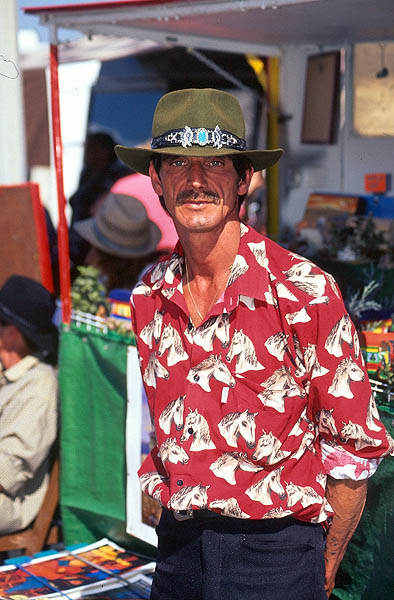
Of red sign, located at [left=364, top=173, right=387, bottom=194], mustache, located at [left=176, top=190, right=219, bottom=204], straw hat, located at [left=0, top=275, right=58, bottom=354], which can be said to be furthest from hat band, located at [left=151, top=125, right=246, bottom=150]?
red sign, located at [left=364, top=173, right=387, bottom=194]

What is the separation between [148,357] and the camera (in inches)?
88.4

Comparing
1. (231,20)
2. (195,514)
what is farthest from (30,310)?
(195,514)

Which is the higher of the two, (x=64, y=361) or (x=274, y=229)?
(x=274, y=229)

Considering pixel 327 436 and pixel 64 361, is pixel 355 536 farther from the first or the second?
pixel 64 361

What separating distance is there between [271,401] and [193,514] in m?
0.36

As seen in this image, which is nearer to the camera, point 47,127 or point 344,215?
point 344,215

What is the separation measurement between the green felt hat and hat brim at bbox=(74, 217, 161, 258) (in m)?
2.55

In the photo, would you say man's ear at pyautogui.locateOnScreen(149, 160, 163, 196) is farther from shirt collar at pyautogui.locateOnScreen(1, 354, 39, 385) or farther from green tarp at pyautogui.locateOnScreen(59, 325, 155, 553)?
shirt collar at pyautogui.locateOnScreen(1, 354, 39, 385)

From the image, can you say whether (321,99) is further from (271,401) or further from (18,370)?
(271,401)

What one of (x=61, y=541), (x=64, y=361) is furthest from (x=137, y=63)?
(x=61, y=541)

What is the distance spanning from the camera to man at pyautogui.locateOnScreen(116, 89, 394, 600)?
1930mm

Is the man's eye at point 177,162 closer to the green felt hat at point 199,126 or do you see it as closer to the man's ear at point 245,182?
the green felt hat at point 199,126

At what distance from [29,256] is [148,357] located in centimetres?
220

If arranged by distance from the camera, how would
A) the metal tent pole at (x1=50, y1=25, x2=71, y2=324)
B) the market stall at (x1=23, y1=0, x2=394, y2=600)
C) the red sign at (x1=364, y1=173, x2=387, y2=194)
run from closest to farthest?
the market stall at (x1=23, y1=0, x2=394, y2=600), the metal tent pole at (x1=50, y1=25, x2=71, y2=324), the red sign at (x1=364, y1=173, x2=387, y2=194)
